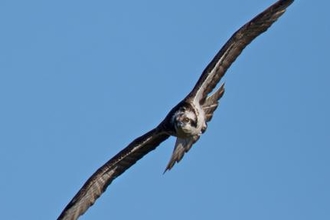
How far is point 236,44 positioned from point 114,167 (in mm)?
3363

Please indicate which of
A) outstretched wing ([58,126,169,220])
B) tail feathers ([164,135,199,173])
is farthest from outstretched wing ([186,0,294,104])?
outstretched wing ([58,126,169,220])

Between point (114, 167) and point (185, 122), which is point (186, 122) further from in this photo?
point (114, 167)

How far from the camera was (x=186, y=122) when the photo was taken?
43.3m

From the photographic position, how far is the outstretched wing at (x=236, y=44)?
1686 inches

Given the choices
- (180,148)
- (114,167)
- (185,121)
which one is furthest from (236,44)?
(114,167)

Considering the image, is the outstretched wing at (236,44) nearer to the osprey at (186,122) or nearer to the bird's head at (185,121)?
the osprey at (186,122)

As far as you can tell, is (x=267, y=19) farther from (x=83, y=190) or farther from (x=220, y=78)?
(x=83, y=190)

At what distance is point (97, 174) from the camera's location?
145ft

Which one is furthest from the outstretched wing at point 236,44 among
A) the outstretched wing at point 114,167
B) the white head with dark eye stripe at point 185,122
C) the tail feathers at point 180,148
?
the outstretched wing at point 114,167

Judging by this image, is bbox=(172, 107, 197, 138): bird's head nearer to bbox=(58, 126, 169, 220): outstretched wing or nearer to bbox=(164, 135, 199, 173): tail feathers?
bbox=(164, 135, 199, 173): tail feathers

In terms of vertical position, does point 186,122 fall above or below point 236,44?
below

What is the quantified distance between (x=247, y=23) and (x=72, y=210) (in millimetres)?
4615

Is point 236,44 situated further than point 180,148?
No

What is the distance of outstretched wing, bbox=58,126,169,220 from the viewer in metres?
44.1
